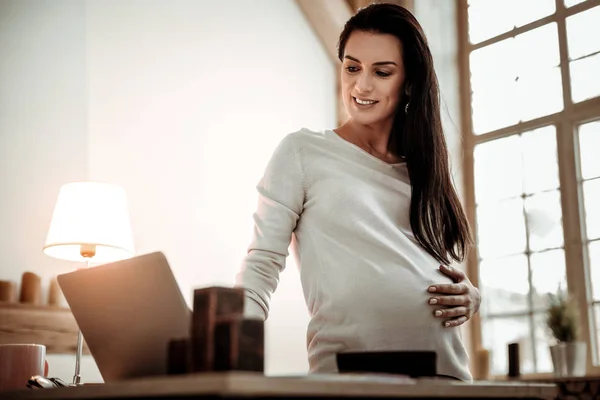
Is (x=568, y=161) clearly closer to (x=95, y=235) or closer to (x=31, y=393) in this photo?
(x=95, y=235)

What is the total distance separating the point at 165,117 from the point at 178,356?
11.0 feet

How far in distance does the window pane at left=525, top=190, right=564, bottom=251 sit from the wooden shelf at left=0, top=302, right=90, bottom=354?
2.45m

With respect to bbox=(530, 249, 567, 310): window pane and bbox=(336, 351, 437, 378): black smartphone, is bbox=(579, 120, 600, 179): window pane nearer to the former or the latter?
bbox=(530, 249, 567, 310): window pane

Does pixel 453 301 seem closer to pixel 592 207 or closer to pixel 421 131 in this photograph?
pixel 421 131

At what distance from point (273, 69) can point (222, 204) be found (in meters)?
1.04

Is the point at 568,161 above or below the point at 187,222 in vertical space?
above

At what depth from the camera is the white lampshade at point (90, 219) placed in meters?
3.11

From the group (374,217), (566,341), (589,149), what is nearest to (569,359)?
(566,341)

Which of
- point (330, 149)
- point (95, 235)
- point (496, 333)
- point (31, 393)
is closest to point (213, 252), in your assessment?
point (95, 235)

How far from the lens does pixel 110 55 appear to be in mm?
4066

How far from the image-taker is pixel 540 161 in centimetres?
437

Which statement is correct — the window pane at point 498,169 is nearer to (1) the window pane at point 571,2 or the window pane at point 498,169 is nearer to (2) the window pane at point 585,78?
(2) the window pane at point 585,78

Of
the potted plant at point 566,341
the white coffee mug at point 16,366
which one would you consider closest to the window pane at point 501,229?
the potted plant at point 566,341

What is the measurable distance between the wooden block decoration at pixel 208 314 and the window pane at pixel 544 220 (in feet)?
11.7
